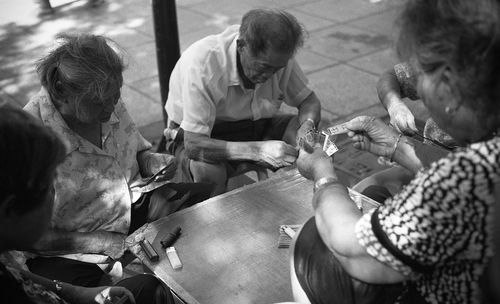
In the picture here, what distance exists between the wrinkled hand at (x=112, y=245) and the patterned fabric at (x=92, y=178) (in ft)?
0.12

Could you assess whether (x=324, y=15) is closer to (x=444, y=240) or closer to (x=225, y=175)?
(x=225, y=175)

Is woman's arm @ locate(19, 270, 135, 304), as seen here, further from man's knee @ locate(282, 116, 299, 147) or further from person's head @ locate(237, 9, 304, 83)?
man's knee @ locate(282, 116, 299, 147)

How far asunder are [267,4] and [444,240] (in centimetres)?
662

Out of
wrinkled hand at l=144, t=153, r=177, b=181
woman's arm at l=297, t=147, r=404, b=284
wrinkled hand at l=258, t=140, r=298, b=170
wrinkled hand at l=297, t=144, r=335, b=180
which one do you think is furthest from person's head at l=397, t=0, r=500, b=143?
wrinkled hand at l=144, t=153, r=177, b=181

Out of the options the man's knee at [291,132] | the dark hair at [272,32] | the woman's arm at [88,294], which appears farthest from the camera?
the man's knee at [291,132]

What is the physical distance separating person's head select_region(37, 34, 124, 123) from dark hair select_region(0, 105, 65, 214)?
1.06 m

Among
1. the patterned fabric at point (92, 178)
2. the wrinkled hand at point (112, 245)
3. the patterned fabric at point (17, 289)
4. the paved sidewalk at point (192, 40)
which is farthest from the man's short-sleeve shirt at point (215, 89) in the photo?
the patterned fabric at point (17, 289)

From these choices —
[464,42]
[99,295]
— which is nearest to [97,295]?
[99,295]

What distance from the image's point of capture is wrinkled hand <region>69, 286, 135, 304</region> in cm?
230

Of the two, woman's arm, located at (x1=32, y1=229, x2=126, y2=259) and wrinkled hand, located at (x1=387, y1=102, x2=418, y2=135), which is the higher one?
wrinkled hand, located at (x1=387, y1=102, x2=418, y2=135)

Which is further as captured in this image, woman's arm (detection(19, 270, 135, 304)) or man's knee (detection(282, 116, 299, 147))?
man's knee (detection(282, 116, 299, 147))

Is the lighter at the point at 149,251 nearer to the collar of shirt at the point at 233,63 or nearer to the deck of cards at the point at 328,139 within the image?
the deck of cards at the point at 328,139

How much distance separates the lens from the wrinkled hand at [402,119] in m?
3.22

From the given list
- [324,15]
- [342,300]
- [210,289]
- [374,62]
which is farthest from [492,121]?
[324,15]
